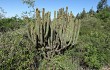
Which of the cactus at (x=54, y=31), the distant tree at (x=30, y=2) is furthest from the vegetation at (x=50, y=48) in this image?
the distant tree at (x=30, y=2)

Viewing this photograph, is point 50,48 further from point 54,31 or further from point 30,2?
point 30,2

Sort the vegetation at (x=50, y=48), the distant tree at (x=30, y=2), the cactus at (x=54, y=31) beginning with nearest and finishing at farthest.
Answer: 1. the vegetation at (x=50, y=48)
2. the cactus at (x=54, y=31)
3. the distant tree at (x=30, y=2)

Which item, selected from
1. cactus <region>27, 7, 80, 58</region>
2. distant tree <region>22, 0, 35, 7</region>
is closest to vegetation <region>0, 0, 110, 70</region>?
cactus <region>27, 7, 80, 58</region>

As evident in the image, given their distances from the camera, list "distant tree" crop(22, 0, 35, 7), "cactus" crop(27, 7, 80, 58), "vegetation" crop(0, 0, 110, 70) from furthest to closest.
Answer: "distant tree" crop(22, 0, 35, 7), "cactus" crop(27, 7, 80, 58), "vegetation" crop(0, 0, 110, 70)

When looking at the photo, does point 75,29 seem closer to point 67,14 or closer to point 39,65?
point 67,14

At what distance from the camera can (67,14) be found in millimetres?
9375

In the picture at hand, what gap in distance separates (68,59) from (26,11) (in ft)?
27.8

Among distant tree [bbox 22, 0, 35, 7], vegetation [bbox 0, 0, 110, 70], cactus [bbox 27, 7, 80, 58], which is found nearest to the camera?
vegetation [bbox 0, 0, 110, 70]

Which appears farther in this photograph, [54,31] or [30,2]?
[30,2]

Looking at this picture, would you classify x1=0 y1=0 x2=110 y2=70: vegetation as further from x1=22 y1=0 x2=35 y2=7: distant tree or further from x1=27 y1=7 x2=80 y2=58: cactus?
x1=22 y1=0 x2=35 y2=7: distant tree

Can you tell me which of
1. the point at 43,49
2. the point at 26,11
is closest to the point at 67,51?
the point at 43,49

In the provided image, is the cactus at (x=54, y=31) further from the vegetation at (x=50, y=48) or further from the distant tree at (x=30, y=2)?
the distant tree at (x=30, y=2)

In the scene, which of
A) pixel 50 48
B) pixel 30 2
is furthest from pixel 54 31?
pixel 30 2

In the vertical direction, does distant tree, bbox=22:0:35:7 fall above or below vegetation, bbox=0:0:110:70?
above
